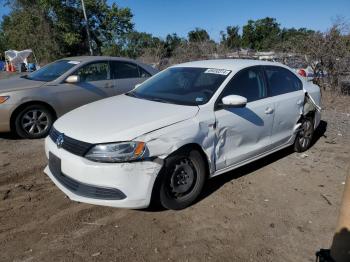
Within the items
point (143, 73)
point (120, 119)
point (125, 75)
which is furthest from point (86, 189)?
point (143, 73)

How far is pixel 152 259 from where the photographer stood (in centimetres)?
311

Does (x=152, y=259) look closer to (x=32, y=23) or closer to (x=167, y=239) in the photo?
(x=167, y=239)

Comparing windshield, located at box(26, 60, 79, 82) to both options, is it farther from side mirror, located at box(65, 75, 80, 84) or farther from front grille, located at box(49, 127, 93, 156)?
front grille, located at box(49, 127, 93, 156)

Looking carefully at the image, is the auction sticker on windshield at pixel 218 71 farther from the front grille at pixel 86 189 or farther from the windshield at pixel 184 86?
the front grille at pixel 86 189

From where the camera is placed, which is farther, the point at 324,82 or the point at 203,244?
the point at 324,82

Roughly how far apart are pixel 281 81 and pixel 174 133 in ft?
7.95

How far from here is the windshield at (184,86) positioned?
4.31 metres

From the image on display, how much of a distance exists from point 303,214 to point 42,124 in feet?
16.0

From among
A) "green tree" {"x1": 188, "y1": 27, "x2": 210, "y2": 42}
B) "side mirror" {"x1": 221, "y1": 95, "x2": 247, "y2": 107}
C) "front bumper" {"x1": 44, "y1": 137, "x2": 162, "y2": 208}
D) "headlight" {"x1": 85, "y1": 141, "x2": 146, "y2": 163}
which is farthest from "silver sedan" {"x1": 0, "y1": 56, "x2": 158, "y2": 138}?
"green tree" {"x1": 188, "y1": 27, "x2": 210, "y2": 42}

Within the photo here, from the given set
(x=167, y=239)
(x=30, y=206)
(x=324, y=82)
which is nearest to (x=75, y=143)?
(x=30, y=206)

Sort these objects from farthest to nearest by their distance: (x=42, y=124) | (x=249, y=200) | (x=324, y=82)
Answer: (x=324, y=82), (x=42, y=124), (x=249, y=200)

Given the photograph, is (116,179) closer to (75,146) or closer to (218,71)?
(75,146)

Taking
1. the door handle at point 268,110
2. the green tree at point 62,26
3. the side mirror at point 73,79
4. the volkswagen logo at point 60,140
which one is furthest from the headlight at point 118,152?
the green tree at point 62,26

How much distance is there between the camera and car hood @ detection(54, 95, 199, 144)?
11.5 feet
